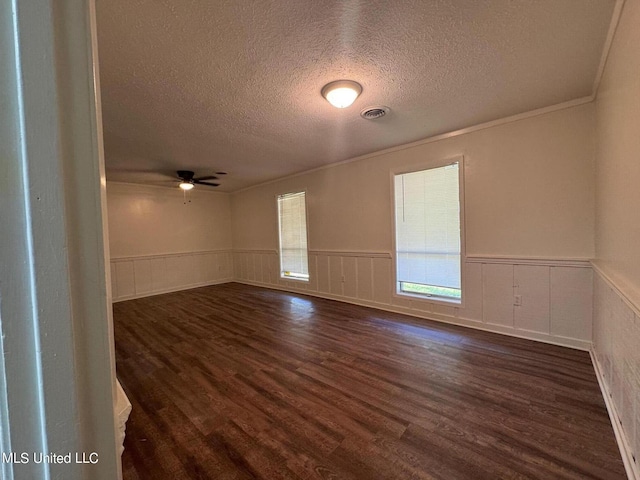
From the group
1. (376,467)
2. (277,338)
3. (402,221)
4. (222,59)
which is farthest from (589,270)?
(222,59)

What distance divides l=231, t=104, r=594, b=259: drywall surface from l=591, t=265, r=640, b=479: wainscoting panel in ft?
2.23

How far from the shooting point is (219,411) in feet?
6.34

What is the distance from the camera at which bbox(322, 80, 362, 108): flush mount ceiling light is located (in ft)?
7.08

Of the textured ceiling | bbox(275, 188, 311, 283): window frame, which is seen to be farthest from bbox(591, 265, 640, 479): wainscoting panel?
bbox(275, 188, 311, 283): window frame

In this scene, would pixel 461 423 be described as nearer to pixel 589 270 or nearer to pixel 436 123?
pixel 589 270

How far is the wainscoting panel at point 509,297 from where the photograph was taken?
2691 millimetres

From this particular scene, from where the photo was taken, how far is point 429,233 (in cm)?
365

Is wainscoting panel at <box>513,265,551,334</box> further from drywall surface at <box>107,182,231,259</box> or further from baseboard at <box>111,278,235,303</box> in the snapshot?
drywall surface at <box>107,182,231,259</box>

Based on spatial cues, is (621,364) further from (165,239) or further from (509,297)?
(165,239)

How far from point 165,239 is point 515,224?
6543 millimetres

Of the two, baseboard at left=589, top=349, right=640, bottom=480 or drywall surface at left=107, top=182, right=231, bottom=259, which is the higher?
drywall surface at left=107, top=182, right=231, bottom=259

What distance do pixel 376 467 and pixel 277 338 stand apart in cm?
194

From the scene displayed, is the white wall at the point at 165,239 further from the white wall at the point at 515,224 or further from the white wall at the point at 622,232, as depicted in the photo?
the white wall at the point at 622,232

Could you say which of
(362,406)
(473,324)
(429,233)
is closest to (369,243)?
(429,233)
